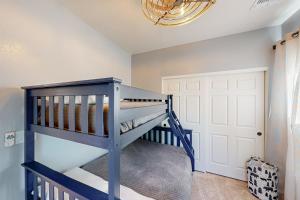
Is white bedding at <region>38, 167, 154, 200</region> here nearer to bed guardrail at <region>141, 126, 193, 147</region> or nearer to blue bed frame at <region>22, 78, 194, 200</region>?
blue bed frame at <region>22, 78, 194, 200</region>

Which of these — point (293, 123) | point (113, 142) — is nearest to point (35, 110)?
point (113, 142)

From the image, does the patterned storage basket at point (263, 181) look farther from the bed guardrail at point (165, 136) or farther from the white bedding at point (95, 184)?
the white bedding at point (95, 184)

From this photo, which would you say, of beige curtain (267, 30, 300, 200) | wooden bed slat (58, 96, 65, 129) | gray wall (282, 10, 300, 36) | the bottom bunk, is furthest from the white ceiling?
the bottom bunk

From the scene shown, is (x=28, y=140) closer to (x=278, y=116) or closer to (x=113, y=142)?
(x=113, y=142)

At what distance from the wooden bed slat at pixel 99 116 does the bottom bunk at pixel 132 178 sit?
1.26 feet

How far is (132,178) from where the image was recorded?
5.09 ft

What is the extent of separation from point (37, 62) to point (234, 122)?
122 inches

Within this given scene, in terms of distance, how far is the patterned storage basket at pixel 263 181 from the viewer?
6.61ft

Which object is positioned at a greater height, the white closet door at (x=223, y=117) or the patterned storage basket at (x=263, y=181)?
the white closet door at (x=223, y=117)

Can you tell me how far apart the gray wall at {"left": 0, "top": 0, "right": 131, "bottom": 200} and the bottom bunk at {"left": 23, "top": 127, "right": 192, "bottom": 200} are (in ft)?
0.85

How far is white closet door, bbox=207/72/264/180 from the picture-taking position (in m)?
2.46

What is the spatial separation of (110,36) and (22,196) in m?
2.48

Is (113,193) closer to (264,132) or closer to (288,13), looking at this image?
(264,132)

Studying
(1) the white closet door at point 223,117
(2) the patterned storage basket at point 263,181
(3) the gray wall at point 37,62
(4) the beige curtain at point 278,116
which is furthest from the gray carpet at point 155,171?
(4) the beige curtain at point 278,116
